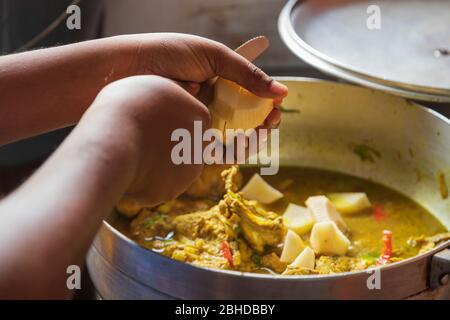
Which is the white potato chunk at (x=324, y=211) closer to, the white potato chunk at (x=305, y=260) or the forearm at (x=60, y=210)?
the white potato chunk at (x=305, y=260)

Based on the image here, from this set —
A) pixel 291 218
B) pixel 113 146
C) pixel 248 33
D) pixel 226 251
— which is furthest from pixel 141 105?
pixel 248 33

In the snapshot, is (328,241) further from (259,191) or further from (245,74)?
(245,74)

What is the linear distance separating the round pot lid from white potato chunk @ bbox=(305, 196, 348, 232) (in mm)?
266

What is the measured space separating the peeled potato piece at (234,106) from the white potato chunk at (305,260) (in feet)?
0.89

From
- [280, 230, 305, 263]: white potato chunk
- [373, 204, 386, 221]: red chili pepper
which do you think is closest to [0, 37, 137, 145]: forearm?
[280, 230, 305, 263]: white potato chunk

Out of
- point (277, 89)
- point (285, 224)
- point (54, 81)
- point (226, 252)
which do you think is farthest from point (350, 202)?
point (54, 81)

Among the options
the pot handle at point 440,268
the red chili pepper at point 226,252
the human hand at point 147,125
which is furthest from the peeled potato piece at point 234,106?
the pot handle at point 440,268

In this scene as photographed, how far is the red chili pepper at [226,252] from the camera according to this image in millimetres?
1228

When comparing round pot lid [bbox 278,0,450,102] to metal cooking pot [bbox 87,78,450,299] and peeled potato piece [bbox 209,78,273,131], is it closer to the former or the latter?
metal cooking pot [bbox 87,78,450,299]

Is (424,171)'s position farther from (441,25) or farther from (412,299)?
(412,299)

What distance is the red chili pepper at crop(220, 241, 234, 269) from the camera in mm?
1228

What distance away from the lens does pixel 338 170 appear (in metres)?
1.61

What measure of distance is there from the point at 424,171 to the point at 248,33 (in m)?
0.87

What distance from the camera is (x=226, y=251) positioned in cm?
124
